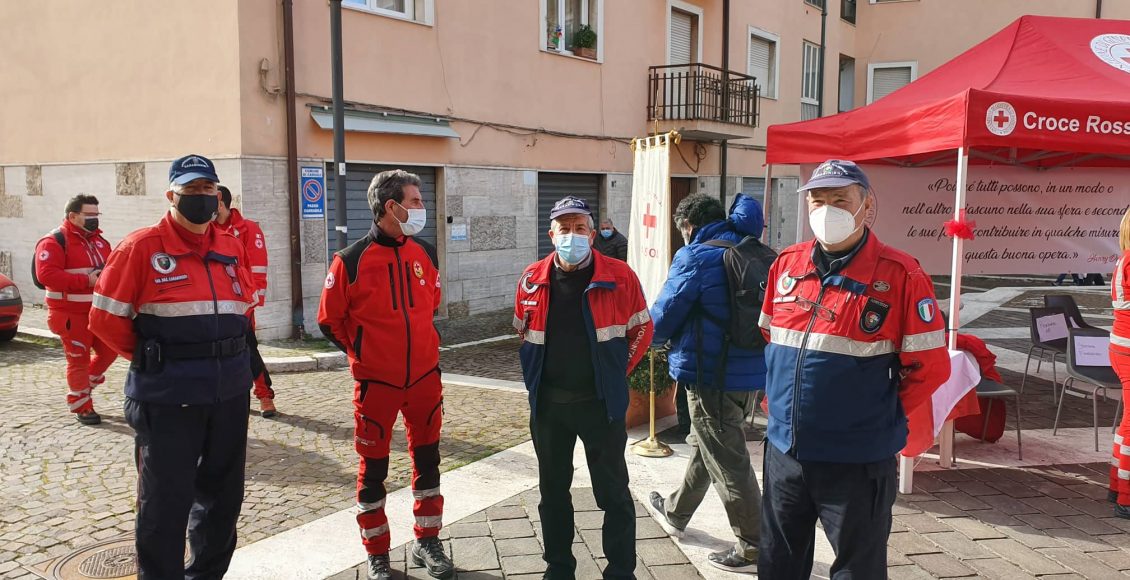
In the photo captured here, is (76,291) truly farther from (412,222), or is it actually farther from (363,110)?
(363,110)

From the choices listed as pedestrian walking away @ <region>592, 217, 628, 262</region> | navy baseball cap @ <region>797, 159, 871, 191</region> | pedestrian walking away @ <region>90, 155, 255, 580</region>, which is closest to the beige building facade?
pedestrian walking away @ <region>592, 217, 628, 262</region>

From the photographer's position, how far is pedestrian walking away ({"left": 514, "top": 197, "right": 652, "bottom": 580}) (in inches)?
145

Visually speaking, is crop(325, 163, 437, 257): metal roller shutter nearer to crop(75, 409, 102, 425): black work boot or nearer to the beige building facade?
the beige building facade

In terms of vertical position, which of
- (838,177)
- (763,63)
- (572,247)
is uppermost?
(763,63)

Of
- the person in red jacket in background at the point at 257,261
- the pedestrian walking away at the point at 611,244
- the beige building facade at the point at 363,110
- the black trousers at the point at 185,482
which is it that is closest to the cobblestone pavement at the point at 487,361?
the pedestrian walking away at the point at 611,244

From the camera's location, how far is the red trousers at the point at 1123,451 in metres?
4.88

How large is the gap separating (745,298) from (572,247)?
41.6 inches

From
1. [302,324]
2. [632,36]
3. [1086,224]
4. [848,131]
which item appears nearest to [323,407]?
[302,324]

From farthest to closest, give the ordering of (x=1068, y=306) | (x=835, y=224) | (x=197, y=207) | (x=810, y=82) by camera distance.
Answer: (x=810, y=82), (x=1068, y=306), (x=197, y=207), (x=835, y=224)

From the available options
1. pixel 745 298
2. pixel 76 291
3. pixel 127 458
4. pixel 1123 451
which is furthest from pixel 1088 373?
pixel 76 291

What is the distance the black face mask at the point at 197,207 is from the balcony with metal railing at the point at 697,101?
1393 cm

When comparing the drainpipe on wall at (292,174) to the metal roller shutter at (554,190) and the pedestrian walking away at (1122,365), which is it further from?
the pedestrian walking away at (1122,365)

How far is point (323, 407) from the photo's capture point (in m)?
7.41

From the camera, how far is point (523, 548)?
434 centimetres
